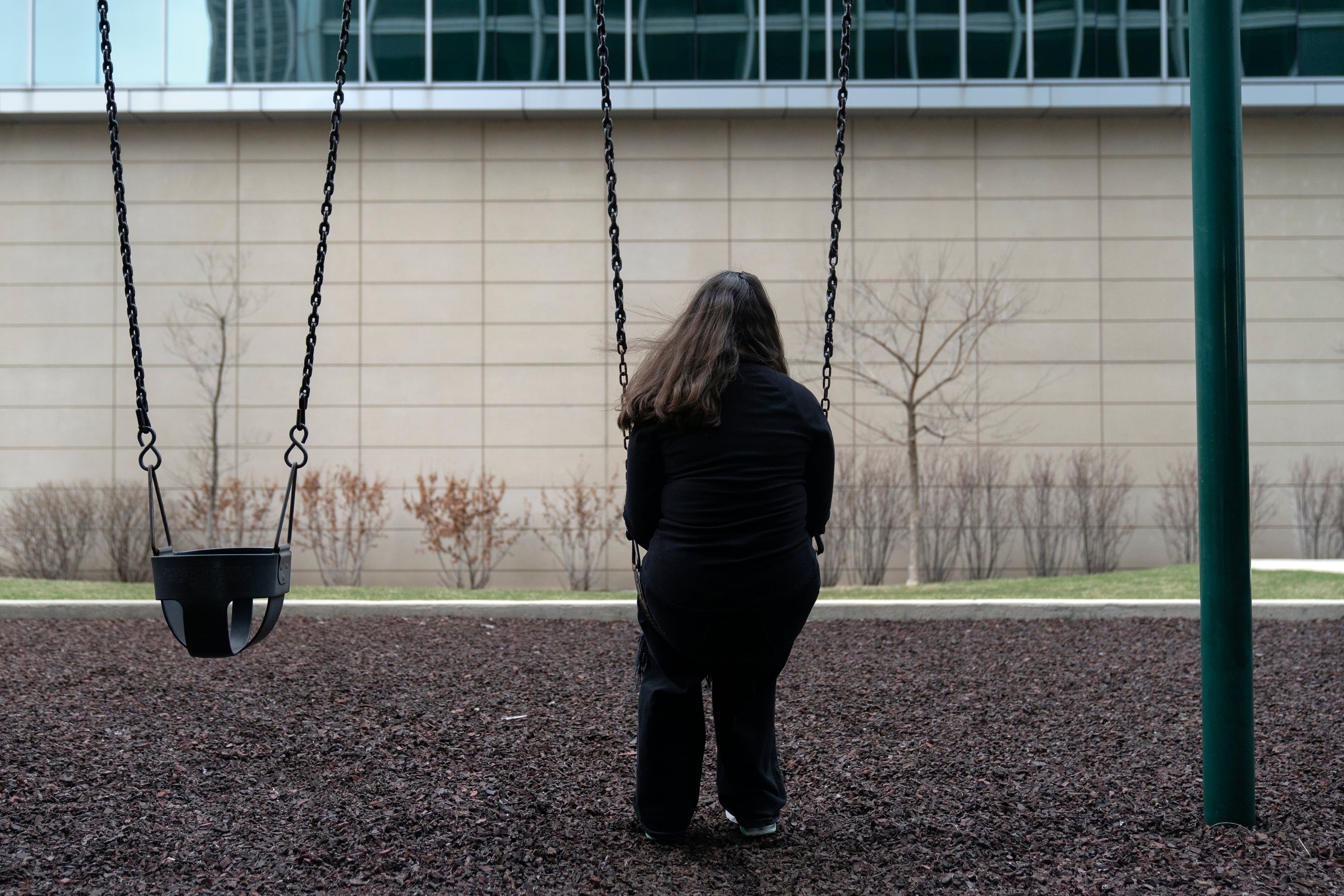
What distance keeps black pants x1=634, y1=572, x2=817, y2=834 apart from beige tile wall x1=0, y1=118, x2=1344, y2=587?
489 inches

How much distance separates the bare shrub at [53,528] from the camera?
1549 cm

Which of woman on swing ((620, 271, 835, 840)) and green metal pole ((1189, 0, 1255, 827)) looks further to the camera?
green metal pole ((1189, 0, 1255, 827))

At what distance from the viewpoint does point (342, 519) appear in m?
15.7

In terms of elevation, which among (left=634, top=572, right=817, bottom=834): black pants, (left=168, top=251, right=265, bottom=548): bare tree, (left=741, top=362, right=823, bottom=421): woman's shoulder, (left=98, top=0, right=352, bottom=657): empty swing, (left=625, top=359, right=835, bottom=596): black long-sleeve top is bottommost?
(left=634, top=572, right=817, bottom=834): black pants

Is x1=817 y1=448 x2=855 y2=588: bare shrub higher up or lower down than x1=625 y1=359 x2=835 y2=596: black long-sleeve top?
lower down

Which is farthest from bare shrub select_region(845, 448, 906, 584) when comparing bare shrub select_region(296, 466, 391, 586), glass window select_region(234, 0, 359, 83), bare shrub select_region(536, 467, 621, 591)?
glass window select_region(234, 0, 359, 83)

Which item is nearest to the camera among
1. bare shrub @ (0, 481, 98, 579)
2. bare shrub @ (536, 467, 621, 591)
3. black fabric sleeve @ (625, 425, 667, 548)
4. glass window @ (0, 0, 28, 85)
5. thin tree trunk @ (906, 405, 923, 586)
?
black fabric sleeve @ (625, 425, 667, 548)

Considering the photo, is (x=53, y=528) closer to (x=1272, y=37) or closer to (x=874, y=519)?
(x=874, y=519)

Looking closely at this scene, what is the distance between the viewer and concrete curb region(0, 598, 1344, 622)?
8.88m

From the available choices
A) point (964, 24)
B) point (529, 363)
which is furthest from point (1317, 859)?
point (964, 24)

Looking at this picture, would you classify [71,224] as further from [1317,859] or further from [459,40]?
[1317,859]

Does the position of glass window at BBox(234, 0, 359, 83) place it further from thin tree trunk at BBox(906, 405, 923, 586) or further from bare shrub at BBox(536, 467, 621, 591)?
thin tree trunk at BBox(906, 405, 923, 586)

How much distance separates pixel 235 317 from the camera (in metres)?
15.7

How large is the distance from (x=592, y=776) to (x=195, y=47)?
603 inches
